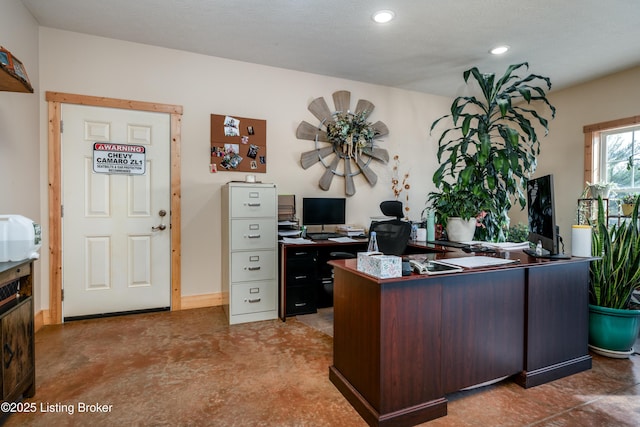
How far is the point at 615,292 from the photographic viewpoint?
2.42 meters

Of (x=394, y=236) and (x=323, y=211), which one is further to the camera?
(x=323, y=211)

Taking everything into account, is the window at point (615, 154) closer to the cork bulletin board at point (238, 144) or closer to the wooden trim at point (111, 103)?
the cork bulletin board at point (238, 144)

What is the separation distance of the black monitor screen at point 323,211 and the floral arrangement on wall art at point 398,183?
3.30ft

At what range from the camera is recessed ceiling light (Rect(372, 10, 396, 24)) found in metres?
2.66

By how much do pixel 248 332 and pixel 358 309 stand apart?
1530mm

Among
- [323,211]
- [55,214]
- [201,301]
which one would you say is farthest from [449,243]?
[55,214]

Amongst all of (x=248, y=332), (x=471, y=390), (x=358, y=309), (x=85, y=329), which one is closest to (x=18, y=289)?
(x=85, y=329)

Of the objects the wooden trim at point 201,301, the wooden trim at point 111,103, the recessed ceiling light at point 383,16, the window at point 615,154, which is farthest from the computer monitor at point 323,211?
the window at point 615,154

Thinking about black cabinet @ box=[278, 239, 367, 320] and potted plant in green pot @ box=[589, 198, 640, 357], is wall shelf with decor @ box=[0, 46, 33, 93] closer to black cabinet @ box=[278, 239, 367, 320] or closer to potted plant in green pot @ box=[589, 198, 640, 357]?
black cabinet @ box=[278, 239, 367, 320]

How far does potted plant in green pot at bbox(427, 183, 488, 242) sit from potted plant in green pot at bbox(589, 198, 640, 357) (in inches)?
36.0

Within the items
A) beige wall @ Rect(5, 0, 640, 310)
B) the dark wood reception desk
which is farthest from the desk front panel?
beige wall @ Rect(5, 0, 640, 310)

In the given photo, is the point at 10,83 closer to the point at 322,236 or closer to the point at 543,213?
the point at 322,236

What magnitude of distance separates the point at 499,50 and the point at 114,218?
170 inches

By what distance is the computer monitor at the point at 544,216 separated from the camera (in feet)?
6.90
